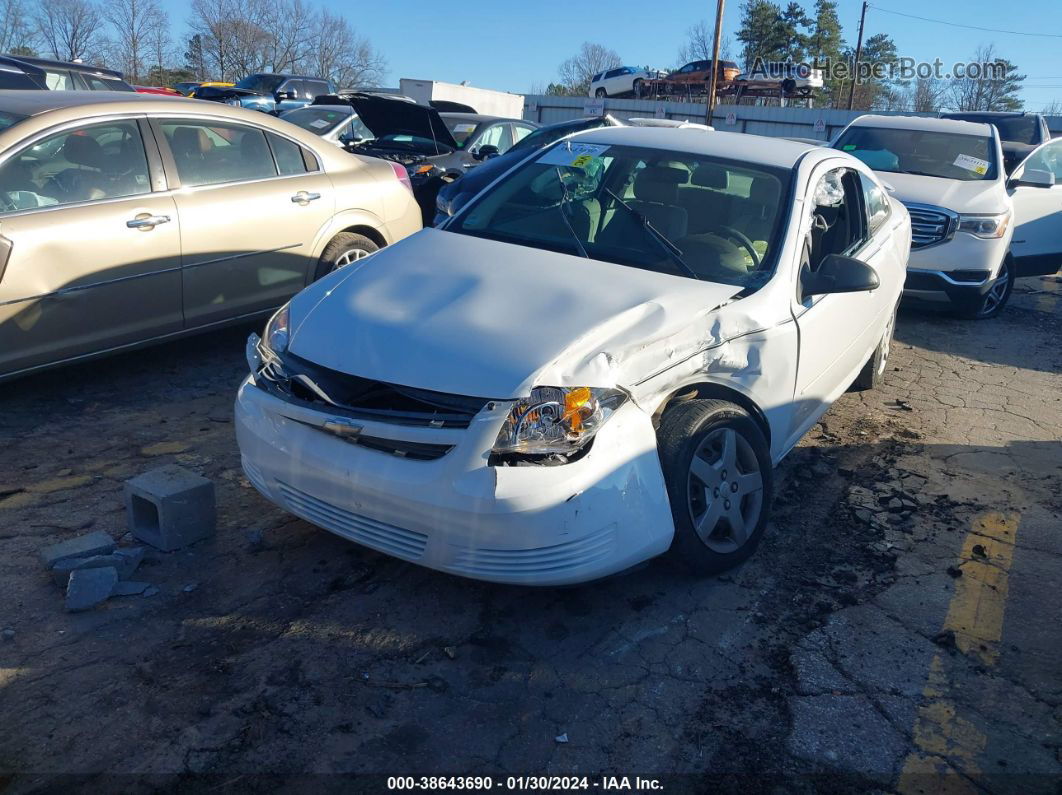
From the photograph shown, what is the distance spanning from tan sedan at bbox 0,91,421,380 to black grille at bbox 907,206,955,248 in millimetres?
5020

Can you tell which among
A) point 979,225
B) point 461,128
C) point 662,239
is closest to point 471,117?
point 461,128

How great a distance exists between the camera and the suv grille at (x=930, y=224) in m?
8.26

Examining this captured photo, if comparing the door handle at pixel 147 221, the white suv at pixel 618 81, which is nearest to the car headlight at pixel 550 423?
Result: the door handle at pixel 147 221

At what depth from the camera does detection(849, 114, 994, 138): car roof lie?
30.9ft

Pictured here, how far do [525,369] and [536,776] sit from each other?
49.9 inches

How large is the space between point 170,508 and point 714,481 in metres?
2.14

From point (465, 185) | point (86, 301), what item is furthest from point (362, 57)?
point (86, 301)

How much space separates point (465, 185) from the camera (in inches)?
347

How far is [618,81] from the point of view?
37.2 meters

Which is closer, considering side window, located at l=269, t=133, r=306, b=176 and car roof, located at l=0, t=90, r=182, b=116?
car roof, located at l=0, t=90, r=182, b=116

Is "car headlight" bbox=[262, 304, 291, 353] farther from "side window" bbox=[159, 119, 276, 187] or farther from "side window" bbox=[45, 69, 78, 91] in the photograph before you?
"side window" bbox=[45, 69, 78, 91]

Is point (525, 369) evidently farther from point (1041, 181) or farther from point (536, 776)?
point (1041, 181)

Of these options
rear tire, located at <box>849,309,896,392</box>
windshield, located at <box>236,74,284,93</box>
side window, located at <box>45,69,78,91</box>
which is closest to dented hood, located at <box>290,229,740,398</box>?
rear tire, located at <box>849,309,896,392</box>

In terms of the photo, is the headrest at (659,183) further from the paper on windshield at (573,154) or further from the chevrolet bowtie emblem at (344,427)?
the chevrolet bowtie emblem at (344,427)
